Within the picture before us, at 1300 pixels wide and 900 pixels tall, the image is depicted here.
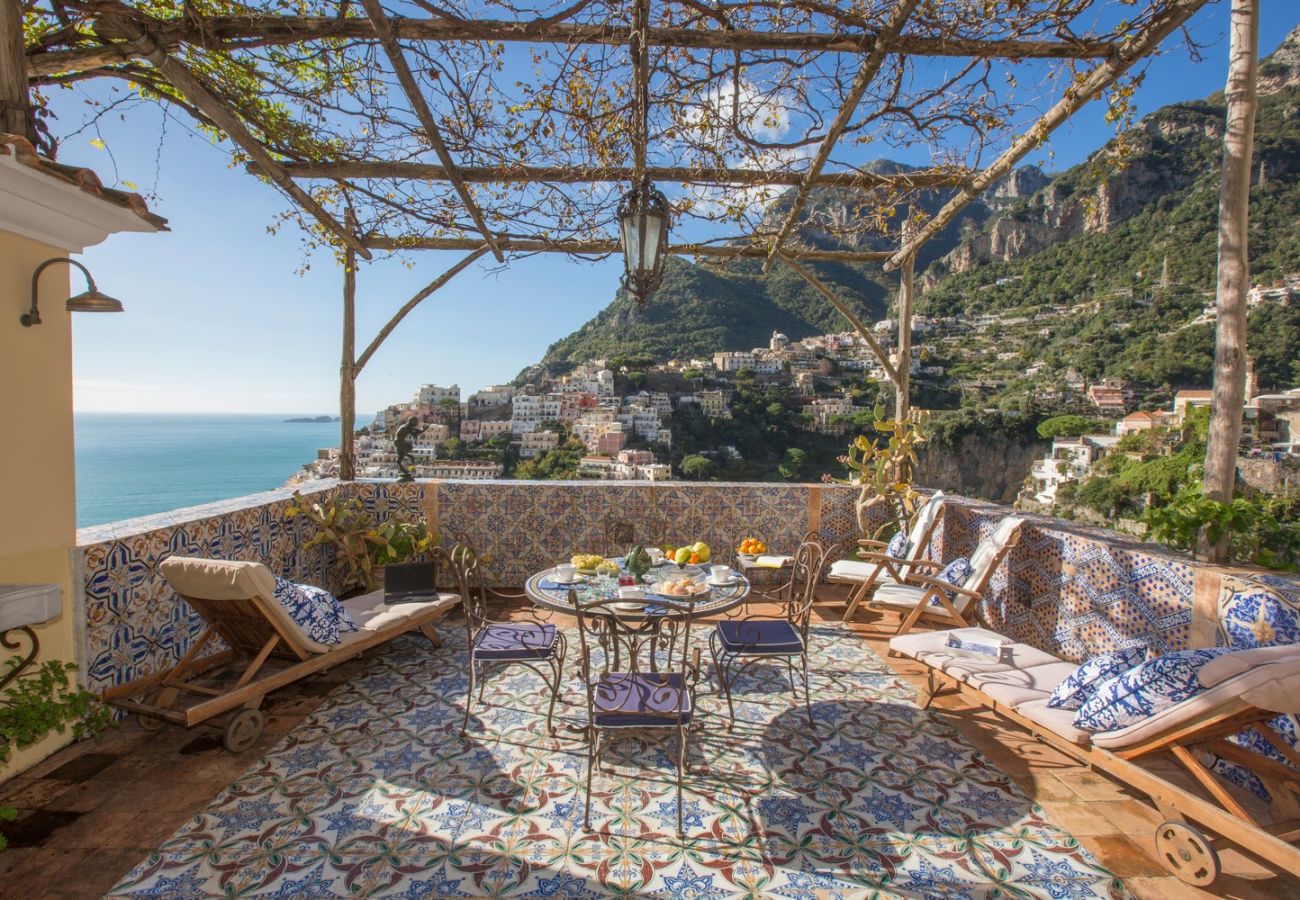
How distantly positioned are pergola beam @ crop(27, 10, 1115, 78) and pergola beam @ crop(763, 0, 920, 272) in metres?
0.08

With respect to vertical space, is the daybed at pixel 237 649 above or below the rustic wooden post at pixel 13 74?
below

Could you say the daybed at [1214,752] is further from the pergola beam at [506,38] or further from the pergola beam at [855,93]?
the pergola beam at [506,38]

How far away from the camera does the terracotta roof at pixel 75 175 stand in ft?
6.37

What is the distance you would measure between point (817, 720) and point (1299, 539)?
2.28 m

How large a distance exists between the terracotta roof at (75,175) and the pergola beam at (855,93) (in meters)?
2.93

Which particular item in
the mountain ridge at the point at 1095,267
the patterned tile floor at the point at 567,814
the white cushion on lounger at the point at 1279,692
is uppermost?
the mountain ridge at the point at 1095,267

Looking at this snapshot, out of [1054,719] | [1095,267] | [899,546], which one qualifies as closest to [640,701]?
[1054,719]

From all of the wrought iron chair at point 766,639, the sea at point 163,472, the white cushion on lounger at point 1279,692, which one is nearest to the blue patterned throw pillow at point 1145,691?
the white cushion on lounger at point 1279,692

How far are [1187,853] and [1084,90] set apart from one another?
3136 mm

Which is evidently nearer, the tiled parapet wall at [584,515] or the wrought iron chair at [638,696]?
the wrought iron chair at [638,696]

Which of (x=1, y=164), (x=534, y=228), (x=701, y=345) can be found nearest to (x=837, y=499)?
(x=534, y=228)

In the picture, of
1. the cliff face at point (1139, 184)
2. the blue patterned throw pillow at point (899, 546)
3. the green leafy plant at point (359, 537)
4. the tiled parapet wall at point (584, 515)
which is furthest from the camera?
the cliff face at point (1139, 184)

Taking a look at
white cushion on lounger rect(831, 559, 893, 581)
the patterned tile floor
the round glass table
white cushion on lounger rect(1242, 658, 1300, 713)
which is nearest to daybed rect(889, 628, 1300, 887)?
white cushion on lounger rect(1242, 658, 1300, 713)

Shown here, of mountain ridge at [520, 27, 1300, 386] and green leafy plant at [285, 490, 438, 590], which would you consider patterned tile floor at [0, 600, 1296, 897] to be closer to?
green leafy plant at [285, 490, 438, 590]
